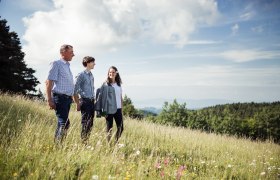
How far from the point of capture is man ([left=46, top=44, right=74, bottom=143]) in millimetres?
5297

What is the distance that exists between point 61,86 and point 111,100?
1936 mm

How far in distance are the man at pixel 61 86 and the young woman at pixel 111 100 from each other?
1613mm

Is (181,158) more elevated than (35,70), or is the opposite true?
(35,70)

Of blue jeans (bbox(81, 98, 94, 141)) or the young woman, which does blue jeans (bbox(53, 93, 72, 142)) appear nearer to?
blue jeans (bbox(81, 98, 94, 141))

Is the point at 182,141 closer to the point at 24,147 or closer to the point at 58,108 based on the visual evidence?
the point at 58,108

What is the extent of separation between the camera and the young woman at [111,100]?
7.09m

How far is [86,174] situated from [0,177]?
3.29ft

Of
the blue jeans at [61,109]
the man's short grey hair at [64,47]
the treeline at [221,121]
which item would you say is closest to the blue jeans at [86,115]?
the blue jeans at [61,109]

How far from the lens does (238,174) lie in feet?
20.9

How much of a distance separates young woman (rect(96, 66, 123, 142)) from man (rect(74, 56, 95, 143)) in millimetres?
595

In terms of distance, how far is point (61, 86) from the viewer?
544 centimetres

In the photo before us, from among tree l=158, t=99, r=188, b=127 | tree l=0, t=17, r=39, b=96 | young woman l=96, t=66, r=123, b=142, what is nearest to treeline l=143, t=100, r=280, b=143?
tree l=158, t=99, r=188, b=127

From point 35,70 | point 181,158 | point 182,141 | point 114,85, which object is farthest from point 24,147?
point 35,70

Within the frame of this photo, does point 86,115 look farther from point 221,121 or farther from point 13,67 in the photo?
point 221,121
